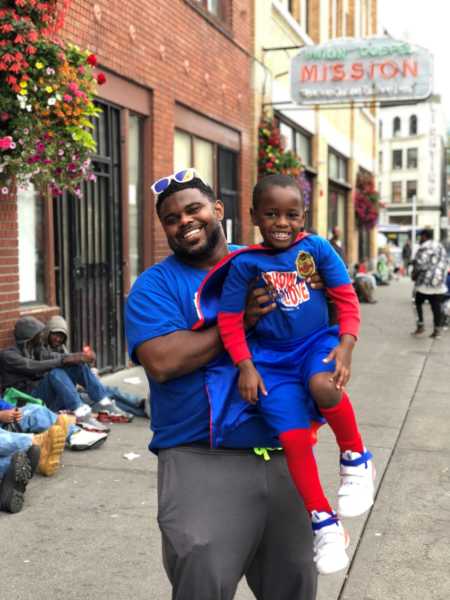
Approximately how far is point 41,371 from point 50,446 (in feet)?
4.06

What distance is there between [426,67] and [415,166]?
5847 cm

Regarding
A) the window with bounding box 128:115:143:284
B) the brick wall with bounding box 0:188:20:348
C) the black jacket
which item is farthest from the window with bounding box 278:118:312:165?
the black jacket

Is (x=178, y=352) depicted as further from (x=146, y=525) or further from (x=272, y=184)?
(x=146, y=525)

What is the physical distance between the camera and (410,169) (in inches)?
2724

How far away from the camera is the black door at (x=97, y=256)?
7871mm

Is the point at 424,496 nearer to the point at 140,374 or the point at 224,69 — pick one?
the point at 140,374

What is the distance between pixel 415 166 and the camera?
68812mm

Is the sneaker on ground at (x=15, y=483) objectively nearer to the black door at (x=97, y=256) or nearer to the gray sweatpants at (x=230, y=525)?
the gray sweatpants at (x=230, y=525)

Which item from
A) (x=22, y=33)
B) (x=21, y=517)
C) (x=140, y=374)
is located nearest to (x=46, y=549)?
(x=21, y=517)

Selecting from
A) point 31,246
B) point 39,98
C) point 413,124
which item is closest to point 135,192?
point 31,246

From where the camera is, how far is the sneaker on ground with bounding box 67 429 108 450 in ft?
19.1

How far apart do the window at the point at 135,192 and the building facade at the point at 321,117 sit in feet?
14.0

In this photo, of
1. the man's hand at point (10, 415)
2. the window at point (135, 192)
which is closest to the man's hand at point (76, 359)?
the man's hand at point (10, 415)

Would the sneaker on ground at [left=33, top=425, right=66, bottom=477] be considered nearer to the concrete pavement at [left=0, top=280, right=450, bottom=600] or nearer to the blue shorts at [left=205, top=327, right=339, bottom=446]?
the concrete pavement at [left=0, top=280, right=450, bottom=600]
